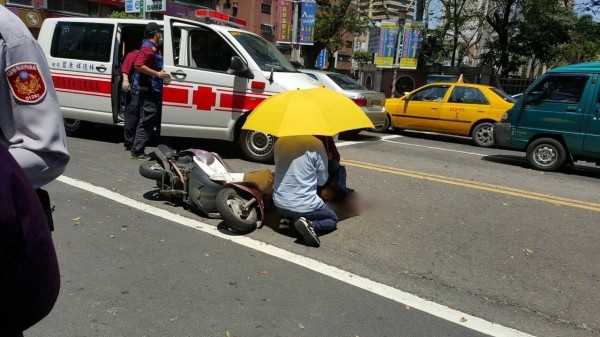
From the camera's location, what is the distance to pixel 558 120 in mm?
8531

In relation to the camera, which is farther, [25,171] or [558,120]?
[558,120]

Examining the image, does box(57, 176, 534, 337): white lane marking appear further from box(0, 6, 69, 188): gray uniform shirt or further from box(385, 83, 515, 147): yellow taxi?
box(385, 83, 515, 147): yellow taxi

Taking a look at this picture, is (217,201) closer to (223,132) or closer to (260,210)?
(260,210)

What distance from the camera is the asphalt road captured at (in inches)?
123

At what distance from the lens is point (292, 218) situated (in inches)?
181

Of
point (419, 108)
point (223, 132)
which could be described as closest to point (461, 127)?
point (419, 108)

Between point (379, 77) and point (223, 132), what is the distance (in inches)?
774

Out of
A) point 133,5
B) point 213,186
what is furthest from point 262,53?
point 133,5

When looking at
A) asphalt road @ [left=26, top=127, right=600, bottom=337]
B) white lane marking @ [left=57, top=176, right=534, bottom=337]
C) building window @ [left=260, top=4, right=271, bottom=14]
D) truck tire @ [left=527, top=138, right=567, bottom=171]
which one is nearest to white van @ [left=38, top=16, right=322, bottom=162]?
asphalt road @ [left=26, top=127, right=600, bottom=337]

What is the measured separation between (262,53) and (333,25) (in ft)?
80.6

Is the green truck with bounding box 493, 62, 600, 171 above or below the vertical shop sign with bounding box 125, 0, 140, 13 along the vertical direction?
below

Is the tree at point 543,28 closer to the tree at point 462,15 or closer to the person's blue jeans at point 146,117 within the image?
the tree at point 462,15

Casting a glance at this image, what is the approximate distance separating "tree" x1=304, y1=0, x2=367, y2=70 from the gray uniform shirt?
29.2 m

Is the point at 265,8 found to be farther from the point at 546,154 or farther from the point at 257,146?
the point at 257,146
